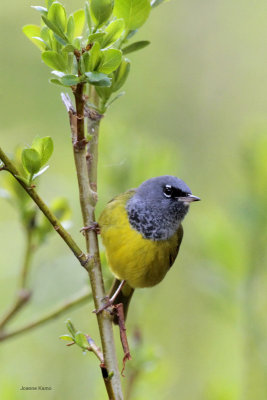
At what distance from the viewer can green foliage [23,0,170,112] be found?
1.58 meters

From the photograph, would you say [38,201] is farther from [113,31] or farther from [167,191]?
[167,191]

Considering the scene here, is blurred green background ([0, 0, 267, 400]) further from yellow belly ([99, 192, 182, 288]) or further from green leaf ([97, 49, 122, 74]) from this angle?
green leaf ([97, 49, 122, 74])

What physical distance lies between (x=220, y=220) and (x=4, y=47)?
3.08 metres

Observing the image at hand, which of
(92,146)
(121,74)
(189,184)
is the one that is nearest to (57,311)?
(92,146)

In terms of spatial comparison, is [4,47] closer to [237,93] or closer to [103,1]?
[237,93]

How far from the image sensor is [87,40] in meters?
1.66

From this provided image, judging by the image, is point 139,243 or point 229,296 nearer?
point 229,296

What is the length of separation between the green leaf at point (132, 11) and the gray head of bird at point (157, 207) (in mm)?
1545

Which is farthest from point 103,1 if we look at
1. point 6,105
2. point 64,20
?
point 6,105

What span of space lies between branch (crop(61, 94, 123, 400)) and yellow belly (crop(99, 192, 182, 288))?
1.23 metres

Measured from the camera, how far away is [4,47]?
17.9ft

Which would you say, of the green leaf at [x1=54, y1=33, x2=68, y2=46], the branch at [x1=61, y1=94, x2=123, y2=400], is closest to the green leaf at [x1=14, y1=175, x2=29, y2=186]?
the branch at [x1=61, y1=94, x2=123, y2=400]

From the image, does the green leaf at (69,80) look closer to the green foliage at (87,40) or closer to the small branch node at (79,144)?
the green foliage at (87,40)

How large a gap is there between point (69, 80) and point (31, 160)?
10.1 inches
